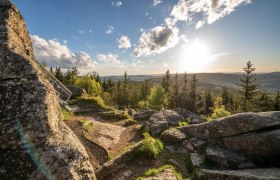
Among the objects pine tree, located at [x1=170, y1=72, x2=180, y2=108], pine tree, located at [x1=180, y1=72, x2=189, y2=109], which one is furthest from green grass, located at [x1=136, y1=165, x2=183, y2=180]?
pine tree, located at [x1=180, y1=72, x2=189, y2=109]

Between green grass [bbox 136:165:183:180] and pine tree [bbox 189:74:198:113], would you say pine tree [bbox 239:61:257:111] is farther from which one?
green grass [bbox 136:165:183:180]

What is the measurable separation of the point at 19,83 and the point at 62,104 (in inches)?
629

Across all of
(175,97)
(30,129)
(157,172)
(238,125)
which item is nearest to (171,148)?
(157,172)

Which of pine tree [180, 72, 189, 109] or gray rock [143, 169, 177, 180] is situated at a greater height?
gray rock [143, 169, 177, 180]

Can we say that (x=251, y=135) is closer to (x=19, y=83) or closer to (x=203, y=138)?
(x=203, y=138)

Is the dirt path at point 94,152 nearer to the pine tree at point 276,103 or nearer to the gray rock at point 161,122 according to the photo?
the gray rock at point 161,122

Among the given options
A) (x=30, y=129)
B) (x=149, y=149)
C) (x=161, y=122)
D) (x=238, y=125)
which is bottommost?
(x=149, y=149)

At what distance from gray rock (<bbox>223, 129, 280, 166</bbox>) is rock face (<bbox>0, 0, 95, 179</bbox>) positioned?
7808 millimetres

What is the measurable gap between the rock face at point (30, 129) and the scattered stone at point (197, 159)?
20.7 feet

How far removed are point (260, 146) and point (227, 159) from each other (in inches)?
62.1

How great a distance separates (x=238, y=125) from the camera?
10.1 metres

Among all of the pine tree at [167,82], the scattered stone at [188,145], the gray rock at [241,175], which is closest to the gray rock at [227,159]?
the scattered stone at [188,145]

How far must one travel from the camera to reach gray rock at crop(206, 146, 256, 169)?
28.8 feet

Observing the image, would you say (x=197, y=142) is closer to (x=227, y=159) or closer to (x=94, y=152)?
(x=227, y=159)
